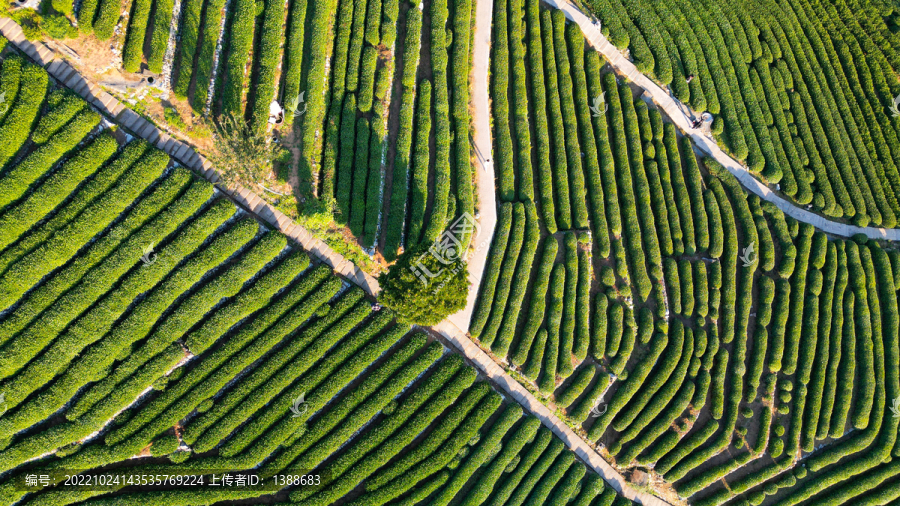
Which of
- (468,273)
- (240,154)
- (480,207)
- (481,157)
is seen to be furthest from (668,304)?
(240,154)

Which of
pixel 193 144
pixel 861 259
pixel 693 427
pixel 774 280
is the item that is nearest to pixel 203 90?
pixel 193 144

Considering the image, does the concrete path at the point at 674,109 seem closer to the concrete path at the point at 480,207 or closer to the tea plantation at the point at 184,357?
the concrete path at the point at 480,207

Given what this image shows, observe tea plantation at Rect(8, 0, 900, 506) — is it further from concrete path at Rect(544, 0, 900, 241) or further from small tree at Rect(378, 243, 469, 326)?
small tree at Rect(378, 243, 469, 326)

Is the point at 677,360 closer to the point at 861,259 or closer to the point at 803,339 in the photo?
the point at 803,339

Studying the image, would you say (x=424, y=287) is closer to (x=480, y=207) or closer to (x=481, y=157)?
(x=480, y=207)

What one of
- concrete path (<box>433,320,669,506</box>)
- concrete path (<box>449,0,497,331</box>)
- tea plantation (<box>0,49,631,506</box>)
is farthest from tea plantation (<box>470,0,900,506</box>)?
tea plantation (<box>0,49,631,506</box>)
